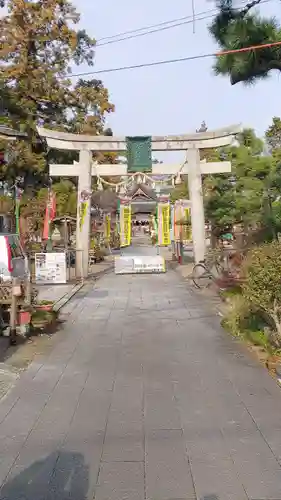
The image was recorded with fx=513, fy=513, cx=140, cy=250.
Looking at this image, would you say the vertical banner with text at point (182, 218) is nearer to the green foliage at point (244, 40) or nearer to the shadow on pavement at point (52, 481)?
the green foliage at point (244, 40)

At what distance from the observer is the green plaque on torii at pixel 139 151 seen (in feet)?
63.7

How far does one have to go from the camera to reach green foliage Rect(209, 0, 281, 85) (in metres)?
6.88

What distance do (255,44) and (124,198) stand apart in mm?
16244

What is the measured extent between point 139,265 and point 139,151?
502 cm

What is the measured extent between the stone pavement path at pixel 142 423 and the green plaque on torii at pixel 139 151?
37.4ft

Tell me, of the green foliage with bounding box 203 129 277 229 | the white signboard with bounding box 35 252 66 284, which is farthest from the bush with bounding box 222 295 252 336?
the white signboard with bounding box 35 252 66 284

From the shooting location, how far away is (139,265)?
21.9 meters

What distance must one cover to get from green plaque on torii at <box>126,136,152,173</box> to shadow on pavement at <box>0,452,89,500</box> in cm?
1615

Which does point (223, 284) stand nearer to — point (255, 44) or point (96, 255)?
point (255, 44)

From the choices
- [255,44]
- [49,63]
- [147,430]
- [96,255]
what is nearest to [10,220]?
[96,255]

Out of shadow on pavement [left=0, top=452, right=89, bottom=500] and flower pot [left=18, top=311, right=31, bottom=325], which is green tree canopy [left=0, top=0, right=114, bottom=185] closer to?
flower pot [left=18, top=311, right=31, bottom=325]

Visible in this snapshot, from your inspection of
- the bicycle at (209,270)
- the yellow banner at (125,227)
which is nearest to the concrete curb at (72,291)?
the yellow banner at (125,227)

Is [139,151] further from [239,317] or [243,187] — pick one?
[239,317]

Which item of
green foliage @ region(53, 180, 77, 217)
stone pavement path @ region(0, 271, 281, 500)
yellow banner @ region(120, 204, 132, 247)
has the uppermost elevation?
green foliage @ region(53, 180, 77, 217)
